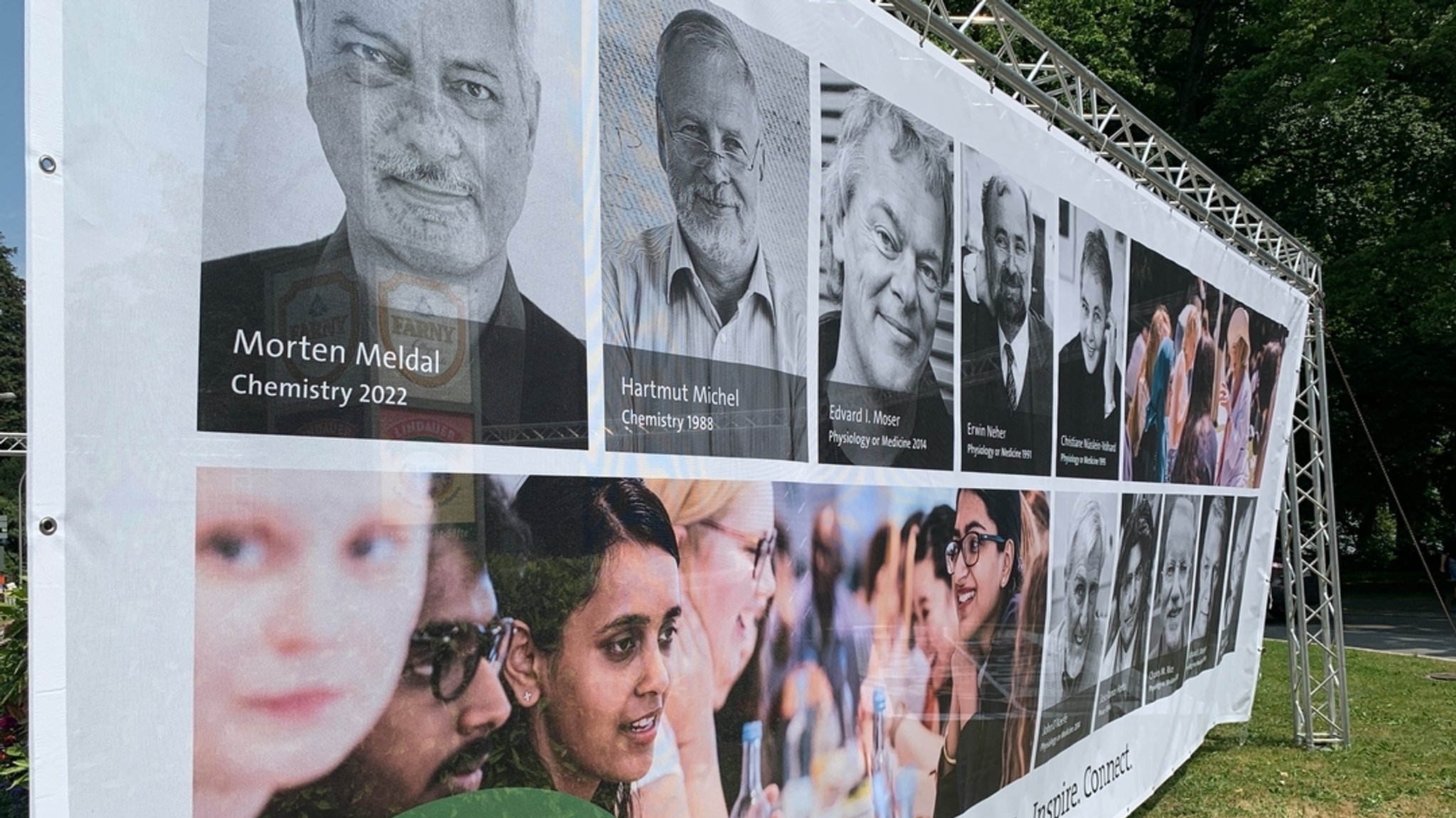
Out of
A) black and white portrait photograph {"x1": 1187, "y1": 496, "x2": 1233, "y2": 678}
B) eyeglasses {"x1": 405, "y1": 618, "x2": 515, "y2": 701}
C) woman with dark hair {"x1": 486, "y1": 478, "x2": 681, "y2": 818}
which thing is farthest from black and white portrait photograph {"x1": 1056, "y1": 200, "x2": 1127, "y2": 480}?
eyeglasses {"x1": 405, "y1": 618, "x2": 515, "y2": 701}

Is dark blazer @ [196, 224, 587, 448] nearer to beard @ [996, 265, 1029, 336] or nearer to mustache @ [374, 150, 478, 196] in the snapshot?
mustache @ [374, 150, 478, 196]

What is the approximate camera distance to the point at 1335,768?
363 inches

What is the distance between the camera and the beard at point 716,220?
304cm

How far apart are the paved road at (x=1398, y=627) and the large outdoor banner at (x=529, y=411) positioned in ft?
39.3

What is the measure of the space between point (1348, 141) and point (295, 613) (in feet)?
76.4

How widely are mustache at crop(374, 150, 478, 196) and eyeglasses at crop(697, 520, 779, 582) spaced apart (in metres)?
1.14

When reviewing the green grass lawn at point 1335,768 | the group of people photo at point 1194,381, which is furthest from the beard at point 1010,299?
the green grass lawn at point 1335,768

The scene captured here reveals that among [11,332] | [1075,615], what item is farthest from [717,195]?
[1075,615]

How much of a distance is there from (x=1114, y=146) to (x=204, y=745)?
16.9 ft

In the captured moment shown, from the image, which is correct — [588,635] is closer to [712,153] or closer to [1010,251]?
[712,153]

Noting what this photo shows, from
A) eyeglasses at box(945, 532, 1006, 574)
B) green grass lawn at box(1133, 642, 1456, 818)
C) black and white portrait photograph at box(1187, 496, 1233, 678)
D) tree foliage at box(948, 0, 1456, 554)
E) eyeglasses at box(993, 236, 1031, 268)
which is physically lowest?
green grass lawn at box(1133, 642, 1456, 818)

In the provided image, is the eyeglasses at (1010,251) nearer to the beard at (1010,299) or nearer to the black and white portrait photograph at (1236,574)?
the beard at (1010,299)

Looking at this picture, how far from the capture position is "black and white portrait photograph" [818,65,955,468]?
11.9ft

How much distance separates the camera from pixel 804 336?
346 centimetres
